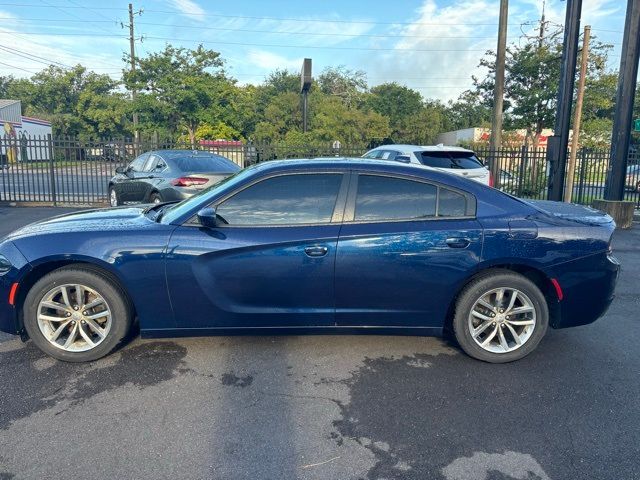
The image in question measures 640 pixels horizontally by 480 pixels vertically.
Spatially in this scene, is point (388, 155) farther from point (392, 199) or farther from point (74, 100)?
point (74, 100)

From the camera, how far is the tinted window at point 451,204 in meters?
3.62

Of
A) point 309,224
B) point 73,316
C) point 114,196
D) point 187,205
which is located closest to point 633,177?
point 114,196

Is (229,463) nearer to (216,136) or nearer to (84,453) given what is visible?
(84,453)

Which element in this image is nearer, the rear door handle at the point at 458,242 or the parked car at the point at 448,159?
the rear door handle at the point at 458,242

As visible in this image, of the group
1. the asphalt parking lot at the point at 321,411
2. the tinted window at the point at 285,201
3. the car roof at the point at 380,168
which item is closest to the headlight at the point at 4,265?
the asphalt parking lot at the point at 321,411

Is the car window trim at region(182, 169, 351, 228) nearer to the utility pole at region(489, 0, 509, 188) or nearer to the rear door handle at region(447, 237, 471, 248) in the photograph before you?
the rear door handle at region(447, 237, 471, 248)

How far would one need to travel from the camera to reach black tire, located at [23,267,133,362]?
Answer: 3469mm

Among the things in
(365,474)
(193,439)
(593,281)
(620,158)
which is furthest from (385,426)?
(620,158)

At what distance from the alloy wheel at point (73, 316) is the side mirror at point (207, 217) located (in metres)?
0.94

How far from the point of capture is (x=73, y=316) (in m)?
3.53

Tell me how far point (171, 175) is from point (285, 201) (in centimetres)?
596

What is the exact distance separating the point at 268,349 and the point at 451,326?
1.48 meters

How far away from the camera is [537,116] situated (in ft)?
70.5

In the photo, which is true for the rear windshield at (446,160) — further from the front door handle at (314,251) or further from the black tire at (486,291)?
the front door handle at (314,251)
